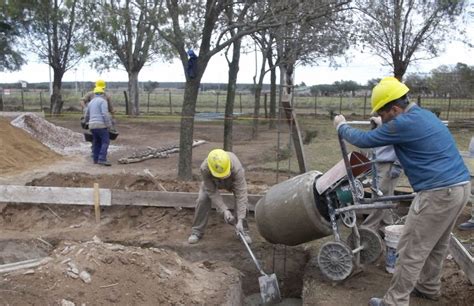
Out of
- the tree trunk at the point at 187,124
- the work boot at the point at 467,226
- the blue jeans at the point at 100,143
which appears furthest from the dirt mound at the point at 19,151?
the work boot at the point at 467,226

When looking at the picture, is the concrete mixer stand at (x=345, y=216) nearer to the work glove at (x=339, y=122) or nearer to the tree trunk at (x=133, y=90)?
the work glove at (x=339, y=122)

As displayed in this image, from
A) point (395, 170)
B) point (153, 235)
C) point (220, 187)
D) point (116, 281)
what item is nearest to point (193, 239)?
point (153, 235)

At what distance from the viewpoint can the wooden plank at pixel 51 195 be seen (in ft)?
24.7

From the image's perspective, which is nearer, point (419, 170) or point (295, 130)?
point (419, 170)

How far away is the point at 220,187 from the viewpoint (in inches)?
265

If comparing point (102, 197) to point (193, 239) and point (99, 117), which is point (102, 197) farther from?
point (99, 117)

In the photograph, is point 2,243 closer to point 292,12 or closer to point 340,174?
point 340,174

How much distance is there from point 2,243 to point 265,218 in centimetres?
357

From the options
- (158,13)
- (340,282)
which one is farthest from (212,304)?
(158,13)

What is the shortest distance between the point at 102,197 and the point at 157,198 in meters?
0.78

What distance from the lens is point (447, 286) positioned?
5.25m

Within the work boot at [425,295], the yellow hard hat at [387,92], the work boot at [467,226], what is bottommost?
the work boot at [425,295]

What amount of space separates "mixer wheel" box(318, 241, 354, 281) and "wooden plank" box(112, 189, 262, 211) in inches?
87.5

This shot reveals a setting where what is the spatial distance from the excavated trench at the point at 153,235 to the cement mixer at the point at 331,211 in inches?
44.1
